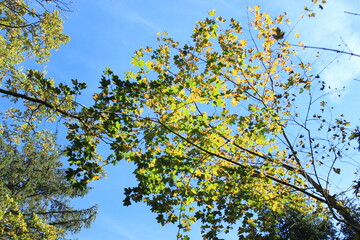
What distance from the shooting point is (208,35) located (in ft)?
25.7

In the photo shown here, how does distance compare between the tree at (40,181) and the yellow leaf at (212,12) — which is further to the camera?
the tree at (40,181)

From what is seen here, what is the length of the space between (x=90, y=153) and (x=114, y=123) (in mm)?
791

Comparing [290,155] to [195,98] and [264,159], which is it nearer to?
[264,159]

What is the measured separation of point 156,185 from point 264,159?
10.7 feet

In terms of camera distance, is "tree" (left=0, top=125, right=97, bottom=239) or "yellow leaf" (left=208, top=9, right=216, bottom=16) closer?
"yellow leaf" (left=208, top=9, right=216, bottom=16)

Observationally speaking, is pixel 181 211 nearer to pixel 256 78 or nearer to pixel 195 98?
pixel 195 98

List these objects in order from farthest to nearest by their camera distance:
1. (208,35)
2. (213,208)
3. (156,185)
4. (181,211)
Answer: (208,35), (213,208), (181,211), (156,185)

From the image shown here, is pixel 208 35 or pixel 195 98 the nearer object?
pixel 195 98

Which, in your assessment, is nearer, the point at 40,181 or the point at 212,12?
the point at 212,12

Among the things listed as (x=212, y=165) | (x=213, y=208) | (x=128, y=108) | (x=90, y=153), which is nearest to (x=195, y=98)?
(x=128, y=108)

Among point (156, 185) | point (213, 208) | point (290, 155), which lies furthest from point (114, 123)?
point (290, 155)

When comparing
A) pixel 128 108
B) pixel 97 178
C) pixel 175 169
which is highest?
pixel 128 108

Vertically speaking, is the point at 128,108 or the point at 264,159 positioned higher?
the point at 264,159

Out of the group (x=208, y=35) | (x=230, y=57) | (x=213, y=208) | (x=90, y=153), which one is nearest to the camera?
(x=90, y=153)
